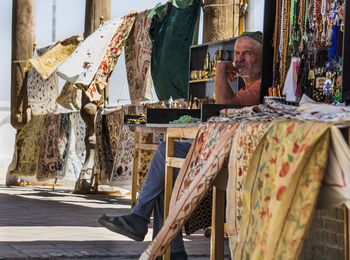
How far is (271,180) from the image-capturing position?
1966 mm

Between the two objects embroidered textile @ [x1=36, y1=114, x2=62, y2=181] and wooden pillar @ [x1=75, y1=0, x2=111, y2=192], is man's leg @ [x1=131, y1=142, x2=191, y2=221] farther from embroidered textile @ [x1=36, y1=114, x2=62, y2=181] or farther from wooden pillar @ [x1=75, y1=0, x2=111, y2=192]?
embroidered textile @ [x1=36, y1=114, x2=62, y2=181]

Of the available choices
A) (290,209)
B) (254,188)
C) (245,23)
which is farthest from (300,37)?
(245,23)

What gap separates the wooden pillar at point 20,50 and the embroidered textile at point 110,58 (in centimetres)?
315

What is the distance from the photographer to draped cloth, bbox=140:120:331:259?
182 cm

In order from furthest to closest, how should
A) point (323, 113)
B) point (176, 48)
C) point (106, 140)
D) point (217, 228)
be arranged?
point (106, 140)
point (176, 48)
point (217, 228)
point (323, 113)

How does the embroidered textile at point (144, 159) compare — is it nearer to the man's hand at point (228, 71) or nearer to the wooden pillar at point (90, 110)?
the wooden pillar at point (90, 110)

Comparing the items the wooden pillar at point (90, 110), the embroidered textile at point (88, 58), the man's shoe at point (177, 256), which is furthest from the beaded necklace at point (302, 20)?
the wooden pillar at point (90, 110)

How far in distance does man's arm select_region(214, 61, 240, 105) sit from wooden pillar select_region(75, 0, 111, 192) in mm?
4259

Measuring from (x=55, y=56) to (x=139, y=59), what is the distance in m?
2.95

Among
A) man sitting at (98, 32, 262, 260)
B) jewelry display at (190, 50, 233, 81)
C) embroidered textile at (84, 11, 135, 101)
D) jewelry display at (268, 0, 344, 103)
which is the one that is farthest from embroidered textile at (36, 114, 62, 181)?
jewelry display at (268, 0, 344, 103)

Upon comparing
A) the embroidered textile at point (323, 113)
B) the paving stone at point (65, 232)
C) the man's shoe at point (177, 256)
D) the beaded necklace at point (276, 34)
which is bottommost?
the paving stone at point (65, 232)

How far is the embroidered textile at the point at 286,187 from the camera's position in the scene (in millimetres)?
1817

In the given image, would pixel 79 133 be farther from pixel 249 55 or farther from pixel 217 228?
pixel 217 228

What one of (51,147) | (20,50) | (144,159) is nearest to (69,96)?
(51,147)
